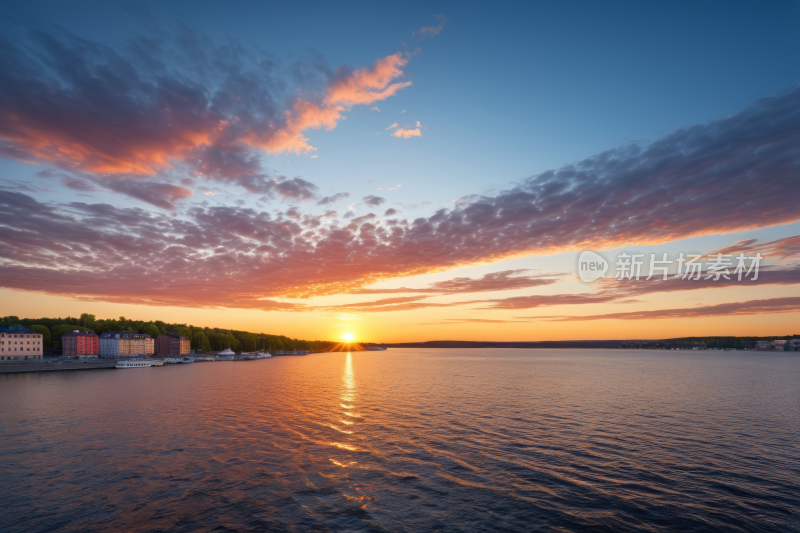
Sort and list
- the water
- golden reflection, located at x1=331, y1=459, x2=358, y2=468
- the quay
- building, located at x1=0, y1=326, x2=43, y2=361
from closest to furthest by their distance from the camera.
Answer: the water → golden reflection, located at x1=331, y1=459, x2=358, y2=468 → the quay → building, located at x1=0, y1=326, x2=43, y2=361

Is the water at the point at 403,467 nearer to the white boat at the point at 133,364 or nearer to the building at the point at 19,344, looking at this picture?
the white boat at the point at 133,364

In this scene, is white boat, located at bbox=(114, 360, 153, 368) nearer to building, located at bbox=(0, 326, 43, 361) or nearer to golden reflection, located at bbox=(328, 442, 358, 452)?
building, located at bbox=(0, 326, 43, 361)

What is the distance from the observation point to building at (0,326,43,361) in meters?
162

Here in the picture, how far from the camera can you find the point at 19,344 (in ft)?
560

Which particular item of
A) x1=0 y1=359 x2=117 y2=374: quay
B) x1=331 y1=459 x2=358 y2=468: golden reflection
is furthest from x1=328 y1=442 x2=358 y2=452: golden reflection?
x1=0 y1=359 x2=117 y2=374: quay

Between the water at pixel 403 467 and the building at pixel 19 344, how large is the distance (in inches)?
5852

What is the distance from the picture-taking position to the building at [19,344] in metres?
162

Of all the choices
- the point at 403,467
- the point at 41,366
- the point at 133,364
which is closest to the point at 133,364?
the point at 133,364

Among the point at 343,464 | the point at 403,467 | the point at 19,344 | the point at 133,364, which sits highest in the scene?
the point at 403,467

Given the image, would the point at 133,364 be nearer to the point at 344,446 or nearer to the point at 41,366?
the point at 41,366

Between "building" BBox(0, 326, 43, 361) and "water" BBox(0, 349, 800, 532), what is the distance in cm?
14864

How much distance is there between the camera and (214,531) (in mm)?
20672

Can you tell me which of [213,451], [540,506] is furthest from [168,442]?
[540,506]

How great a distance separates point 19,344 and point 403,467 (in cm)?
21709
